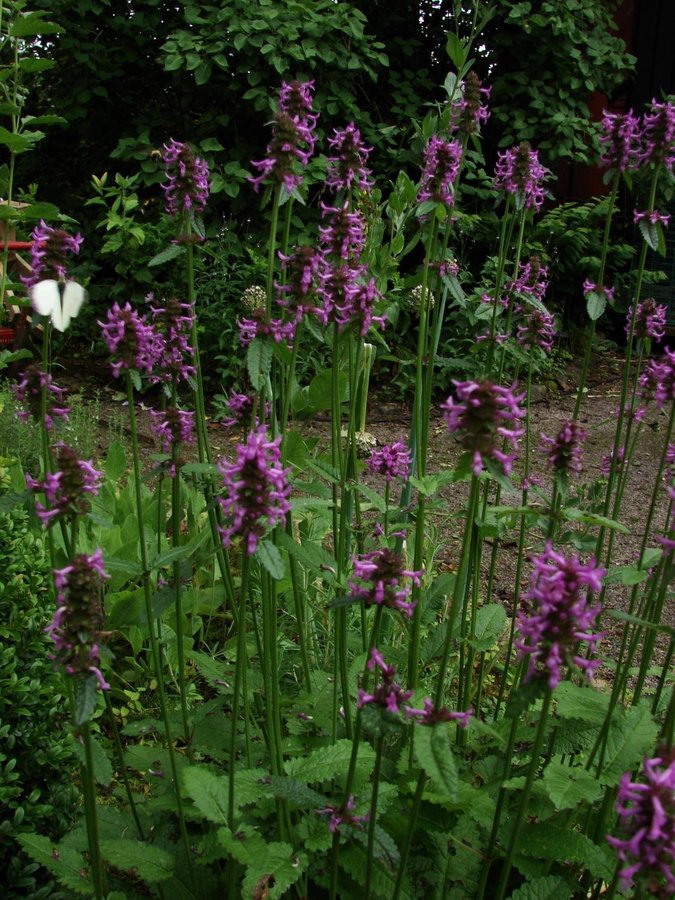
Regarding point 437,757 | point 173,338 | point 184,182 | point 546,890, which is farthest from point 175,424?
point 546,890

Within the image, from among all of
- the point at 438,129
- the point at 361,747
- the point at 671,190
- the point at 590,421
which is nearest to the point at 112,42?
the point at 590,421

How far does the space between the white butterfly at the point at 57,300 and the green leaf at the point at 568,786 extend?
1.20 m

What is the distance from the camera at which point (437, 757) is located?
3.78ft

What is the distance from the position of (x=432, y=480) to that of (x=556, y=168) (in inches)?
268

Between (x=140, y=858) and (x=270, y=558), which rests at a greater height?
(x=270, y=558)

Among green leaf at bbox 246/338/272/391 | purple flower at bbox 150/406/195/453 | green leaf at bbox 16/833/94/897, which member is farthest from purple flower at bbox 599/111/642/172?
green leaf at bbox 16/833/94/897

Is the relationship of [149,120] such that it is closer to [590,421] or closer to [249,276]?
[249,276]

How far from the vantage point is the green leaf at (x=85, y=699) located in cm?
115

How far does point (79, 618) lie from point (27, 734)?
90 cm

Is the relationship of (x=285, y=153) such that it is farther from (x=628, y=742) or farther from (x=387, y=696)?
(x=628, y=742)

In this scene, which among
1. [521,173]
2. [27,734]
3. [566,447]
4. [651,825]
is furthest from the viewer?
[521,173]

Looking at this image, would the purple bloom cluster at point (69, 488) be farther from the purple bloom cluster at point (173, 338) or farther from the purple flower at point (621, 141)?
the purple flower at point (621, 141)

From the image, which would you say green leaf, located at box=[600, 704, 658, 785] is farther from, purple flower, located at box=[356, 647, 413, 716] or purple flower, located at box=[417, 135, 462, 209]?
purple flower, located at box=[417, 135, 462, 209]

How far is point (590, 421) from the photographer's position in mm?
6074
